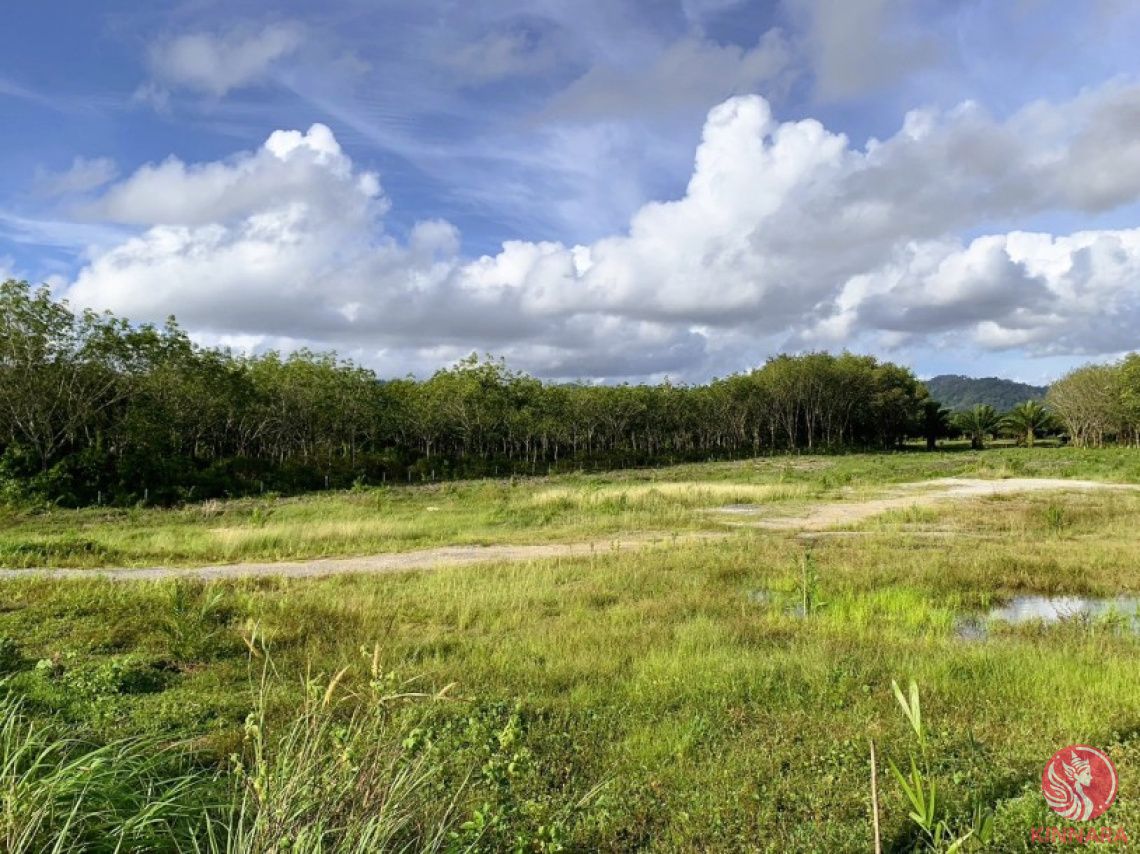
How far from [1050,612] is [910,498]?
790 inches

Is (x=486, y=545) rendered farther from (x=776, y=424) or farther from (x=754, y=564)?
(x=776, y=424)

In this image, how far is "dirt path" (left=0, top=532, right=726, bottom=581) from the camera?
1442cm

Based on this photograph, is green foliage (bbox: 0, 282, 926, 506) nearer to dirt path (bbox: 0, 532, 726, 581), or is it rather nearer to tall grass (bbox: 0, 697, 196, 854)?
dirt path (bbox: 0, 532, 726, 581)

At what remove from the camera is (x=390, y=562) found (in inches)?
661

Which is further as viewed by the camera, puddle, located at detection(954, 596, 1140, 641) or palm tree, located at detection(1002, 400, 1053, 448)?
palm tree, located at detection(1002, 400, 1053, 448)

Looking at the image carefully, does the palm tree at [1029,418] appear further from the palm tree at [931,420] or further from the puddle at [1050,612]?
the puddle at [1050,612]

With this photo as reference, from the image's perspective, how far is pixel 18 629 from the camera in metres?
9.02

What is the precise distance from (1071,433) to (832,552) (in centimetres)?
9065

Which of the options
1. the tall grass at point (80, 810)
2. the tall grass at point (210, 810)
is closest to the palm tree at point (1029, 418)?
the tall grass at point (210, 810)

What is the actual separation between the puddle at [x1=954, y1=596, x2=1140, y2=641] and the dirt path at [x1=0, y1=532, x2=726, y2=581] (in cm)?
836

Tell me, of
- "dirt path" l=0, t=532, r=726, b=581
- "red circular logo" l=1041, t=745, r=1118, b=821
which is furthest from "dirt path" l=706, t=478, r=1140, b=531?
"red circular logo" l=1041, t=745, r=1118, b=821

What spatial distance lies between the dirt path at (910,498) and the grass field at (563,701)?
714 centimetres

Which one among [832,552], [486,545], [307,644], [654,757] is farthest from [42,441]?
[654,757]

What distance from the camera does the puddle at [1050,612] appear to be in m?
9.74
